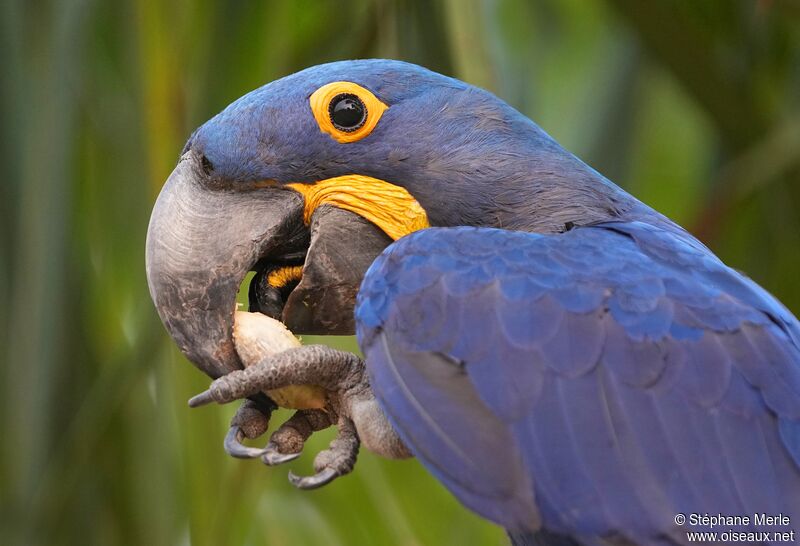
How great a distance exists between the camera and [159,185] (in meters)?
1.55

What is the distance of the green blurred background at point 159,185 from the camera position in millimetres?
1646

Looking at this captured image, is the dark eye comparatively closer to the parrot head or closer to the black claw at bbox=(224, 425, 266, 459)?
the parrot head

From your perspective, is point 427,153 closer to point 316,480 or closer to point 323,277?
point 323,277

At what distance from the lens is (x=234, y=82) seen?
166 cm

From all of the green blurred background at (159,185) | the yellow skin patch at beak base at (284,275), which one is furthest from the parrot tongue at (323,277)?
the green blurred background at (159,185)

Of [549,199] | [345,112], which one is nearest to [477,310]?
[549,199]

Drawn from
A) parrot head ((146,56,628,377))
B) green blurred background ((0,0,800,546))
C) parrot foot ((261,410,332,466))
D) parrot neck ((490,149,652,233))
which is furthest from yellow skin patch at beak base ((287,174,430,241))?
green blurred background ((0,0,800,546))

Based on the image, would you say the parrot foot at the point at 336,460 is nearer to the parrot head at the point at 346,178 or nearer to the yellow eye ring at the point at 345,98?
the parrot head at the point at 346,178

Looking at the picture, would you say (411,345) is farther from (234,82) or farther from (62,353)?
(62,353)

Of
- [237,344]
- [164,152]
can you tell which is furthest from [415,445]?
[164,152]

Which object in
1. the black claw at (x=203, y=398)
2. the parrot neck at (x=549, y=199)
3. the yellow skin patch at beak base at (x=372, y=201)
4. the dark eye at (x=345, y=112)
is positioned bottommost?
the black claw at (x=203, y=398)

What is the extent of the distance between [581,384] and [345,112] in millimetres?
462

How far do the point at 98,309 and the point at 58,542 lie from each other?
436 millimetres

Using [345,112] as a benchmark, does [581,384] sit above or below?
below
